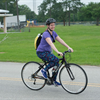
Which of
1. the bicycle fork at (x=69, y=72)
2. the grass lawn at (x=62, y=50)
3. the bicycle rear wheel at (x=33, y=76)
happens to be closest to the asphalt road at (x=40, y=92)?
the bicycle rear wheel at (x=33, y=76)

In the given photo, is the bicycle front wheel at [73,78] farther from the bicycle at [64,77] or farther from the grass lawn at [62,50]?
the grass lawn at [62,50]

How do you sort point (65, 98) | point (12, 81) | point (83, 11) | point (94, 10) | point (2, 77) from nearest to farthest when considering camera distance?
1. point (65, 98)
2. point (12, 81)
3. point (2, 77)
4. point (94, 10)
5. point (83, 11)

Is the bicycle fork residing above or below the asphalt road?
above

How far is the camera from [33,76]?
524 centimetres

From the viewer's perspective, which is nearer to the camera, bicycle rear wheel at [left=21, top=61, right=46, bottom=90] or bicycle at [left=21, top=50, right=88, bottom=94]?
bicycle at [left=21, top=50, right=88, bottom=94]

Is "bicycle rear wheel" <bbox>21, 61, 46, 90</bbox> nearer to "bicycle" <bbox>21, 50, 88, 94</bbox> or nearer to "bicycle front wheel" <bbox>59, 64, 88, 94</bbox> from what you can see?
"bicycle" <bbox>21, 50, 88, 94</bbox>

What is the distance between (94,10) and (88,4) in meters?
14.3

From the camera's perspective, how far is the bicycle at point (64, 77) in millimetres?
4629

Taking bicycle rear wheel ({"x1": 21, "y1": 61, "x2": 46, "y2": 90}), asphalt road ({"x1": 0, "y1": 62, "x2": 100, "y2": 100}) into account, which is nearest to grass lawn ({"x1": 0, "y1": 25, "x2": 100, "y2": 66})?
asphalt road ({"x1": 0, "y1": 62, "x2": 100, "y2": 100})

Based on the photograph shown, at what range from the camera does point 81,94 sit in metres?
4.83

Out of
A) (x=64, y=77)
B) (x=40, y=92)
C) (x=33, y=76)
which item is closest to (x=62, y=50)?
(x=33, y=76)

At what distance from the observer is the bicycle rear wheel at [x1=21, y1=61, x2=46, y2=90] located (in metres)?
5.12

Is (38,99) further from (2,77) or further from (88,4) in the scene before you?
(88,4)

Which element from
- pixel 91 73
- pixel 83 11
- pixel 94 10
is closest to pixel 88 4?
pixel 83 11
